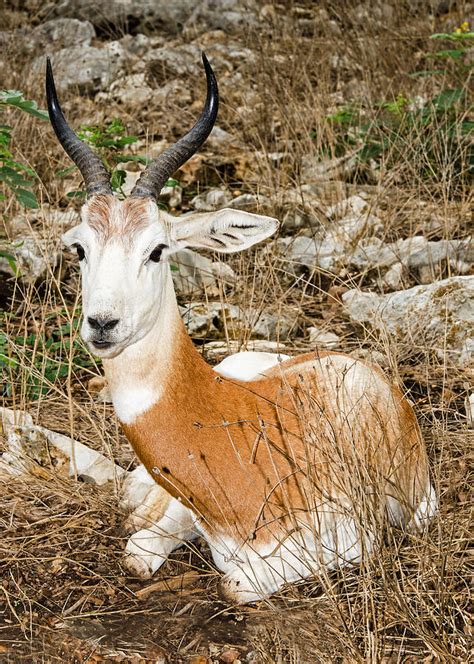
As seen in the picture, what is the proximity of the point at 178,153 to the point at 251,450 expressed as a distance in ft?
4.24

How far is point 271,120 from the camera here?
8.61 metres

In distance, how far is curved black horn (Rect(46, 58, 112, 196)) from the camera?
12.6 ft

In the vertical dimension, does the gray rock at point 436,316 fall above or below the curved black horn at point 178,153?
below

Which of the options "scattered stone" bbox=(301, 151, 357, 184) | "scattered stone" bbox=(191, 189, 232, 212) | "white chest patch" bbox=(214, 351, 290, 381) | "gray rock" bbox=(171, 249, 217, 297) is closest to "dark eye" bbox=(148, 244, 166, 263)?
"white chest patch" bbox=(214, 351, 290, 381)

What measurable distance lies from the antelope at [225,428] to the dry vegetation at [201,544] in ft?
0.52

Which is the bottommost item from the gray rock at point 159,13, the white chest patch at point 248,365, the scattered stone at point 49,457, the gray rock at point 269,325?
the gray rock at point 159,13

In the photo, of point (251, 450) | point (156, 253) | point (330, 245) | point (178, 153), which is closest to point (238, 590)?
point (251, 450)

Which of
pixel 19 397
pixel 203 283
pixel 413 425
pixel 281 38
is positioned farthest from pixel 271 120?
pixel 413 425

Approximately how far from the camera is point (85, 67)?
10.4 meters

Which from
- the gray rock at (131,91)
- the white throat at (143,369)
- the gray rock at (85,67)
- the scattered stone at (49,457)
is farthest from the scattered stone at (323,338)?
the gray rock at (85,67)

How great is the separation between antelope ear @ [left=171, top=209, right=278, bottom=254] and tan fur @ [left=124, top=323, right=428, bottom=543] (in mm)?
382

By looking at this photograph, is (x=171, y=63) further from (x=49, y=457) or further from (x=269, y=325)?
(x=49, y=457)

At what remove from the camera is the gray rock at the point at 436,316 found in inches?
211

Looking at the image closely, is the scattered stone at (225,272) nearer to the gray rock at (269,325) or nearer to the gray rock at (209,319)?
the gray rock at (209,319)
